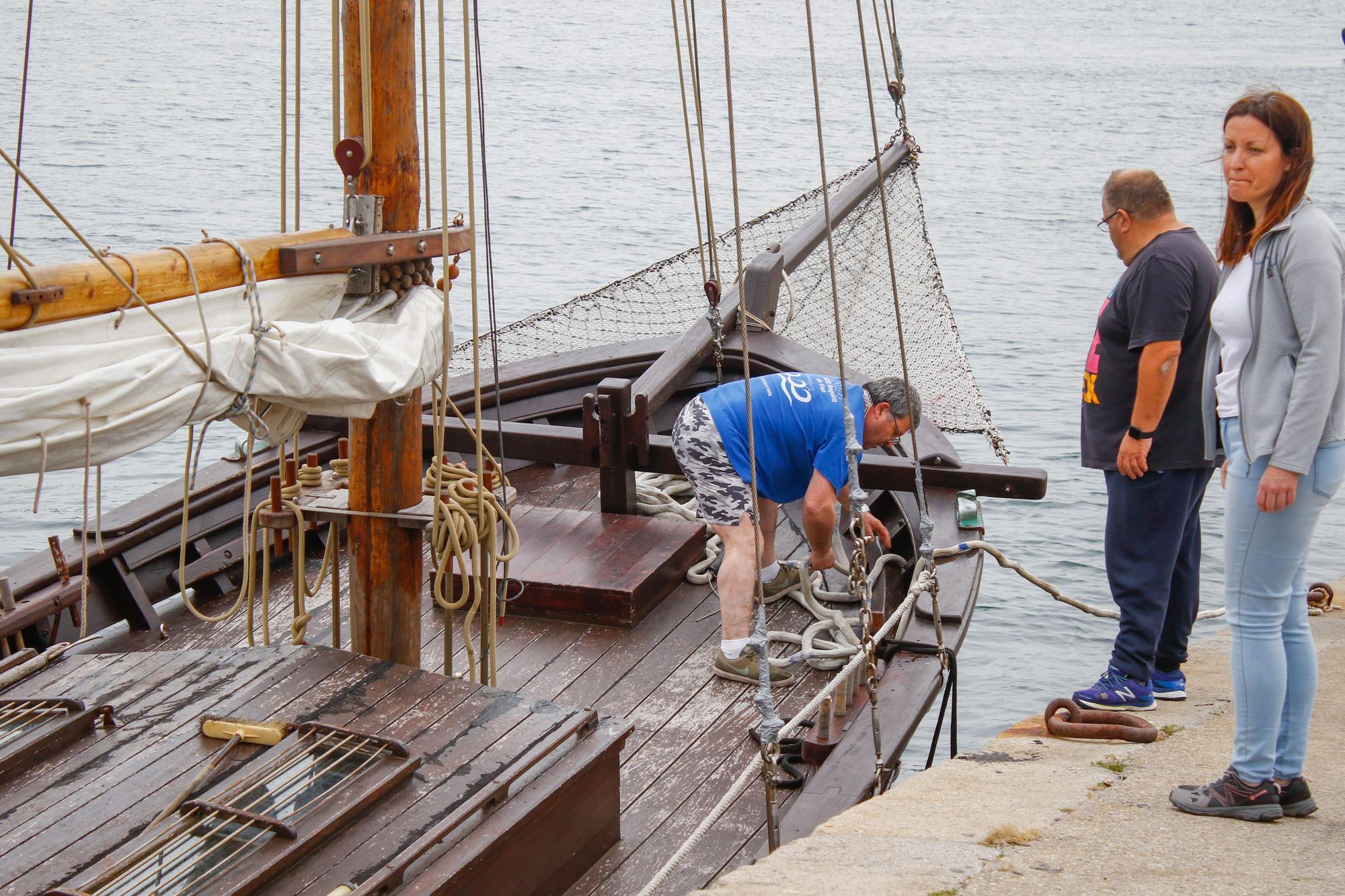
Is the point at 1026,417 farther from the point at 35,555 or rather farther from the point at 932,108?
the point at 932,108

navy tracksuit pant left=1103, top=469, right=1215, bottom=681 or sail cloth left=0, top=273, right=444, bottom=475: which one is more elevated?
sail cloth left=0, top=273, right=444, bottom=475

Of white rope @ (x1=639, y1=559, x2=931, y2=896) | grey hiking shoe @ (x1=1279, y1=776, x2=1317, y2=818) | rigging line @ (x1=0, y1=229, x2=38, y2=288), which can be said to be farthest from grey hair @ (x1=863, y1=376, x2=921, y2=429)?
rigging line @ (x1=0, y1=229, x2=38, y2=288)

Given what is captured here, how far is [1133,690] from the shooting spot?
12.5 feet

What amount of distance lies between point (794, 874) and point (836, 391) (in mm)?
2072

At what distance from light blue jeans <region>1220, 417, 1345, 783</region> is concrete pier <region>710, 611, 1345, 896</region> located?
17 centimetres

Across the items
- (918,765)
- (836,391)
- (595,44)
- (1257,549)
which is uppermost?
(595,44)

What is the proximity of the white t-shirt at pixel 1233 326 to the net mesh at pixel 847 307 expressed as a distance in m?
4.19

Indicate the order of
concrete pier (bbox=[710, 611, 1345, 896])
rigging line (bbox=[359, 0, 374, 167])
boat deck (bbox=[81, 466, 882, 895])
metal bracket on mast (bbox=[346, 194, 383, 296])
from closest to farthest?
concrete pier (bbox=[710, 611, 1345, 896]) → rigging line (bbox=[359, 0, 374, 167]) → metal bracket on mast (bbox=[346, 194, 383, 296]) → boat deck (bbox=[81, 466, 882, 895])

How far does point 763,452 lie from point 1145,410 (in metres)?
1.28

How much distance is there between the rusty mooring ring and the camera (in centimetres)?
359

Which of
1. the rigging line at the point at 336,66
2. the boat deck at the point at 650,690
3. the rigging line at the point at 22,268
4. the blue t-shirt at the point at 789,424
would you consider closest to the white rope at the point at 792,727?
the boat deck at the point at 650,690

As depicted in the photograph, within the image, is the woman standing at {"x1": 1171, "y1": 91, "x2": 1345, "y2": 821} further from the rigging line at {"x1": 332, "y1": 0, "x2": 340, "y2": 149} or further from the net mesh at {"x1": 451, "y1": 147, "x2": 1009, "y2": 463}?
the net mesh at {"x1": 451, "y1": 147, "x2": 1009, "y2": 463}

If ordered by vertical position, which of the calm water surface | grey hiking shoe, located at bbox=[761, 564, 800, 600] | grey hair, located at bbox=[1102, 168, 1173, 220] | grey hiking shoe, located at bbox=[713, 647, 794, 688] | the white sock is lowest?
grey hiking shoe, located at bbox=[713, 647, 794, 688]

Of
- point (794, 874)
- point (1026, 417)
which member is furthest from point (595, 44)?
point (794, 874)
